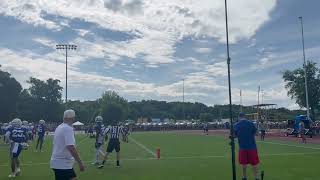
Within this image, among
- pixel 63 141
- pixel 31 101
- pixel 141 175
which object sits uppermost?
pixel 31 101

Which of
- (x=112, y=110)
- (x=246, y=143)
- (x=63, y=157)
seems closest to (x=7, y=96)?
(x=112, y=110)

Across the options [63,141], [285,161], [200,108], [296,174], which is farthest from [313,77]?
[200,108]

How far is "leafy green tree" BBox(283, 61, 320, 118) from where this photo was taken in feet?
249

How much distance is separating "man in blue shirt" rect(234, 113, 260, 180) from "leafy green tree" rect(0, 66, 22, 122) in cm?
9939

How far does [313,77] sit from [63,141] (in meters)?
72.9

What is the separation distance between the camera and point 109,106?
512 feet

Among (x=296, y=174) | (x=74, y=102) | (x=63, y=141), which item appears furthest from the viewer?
(x=74, y=102)

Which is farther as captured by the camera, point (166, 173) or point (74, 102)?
point (74, 102)

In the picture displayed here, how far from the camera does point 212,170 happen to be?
18281 mm

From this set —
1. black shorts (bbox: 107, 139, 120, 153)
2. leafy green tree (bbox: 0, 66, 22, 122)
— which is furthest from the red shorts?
leafy green tree (bbox: 0, 66, 22, 122)

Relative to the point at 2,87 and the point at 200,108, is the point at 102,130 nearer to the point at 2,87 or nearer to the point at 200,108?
the point at 2,87

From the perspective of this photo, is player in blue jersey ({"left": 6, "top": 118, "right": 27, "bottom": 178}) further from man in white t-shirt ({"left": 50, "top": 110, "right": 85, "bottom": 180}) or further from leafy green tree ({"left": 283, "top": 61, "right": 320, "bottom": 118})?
leafy green tree ({"left": 283, "top": 61, "right": 320, "bottom": 118})

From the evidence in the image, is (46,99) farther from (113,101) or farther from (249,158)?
(249,158)

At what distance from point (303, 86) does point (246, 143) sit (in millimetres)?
65305
